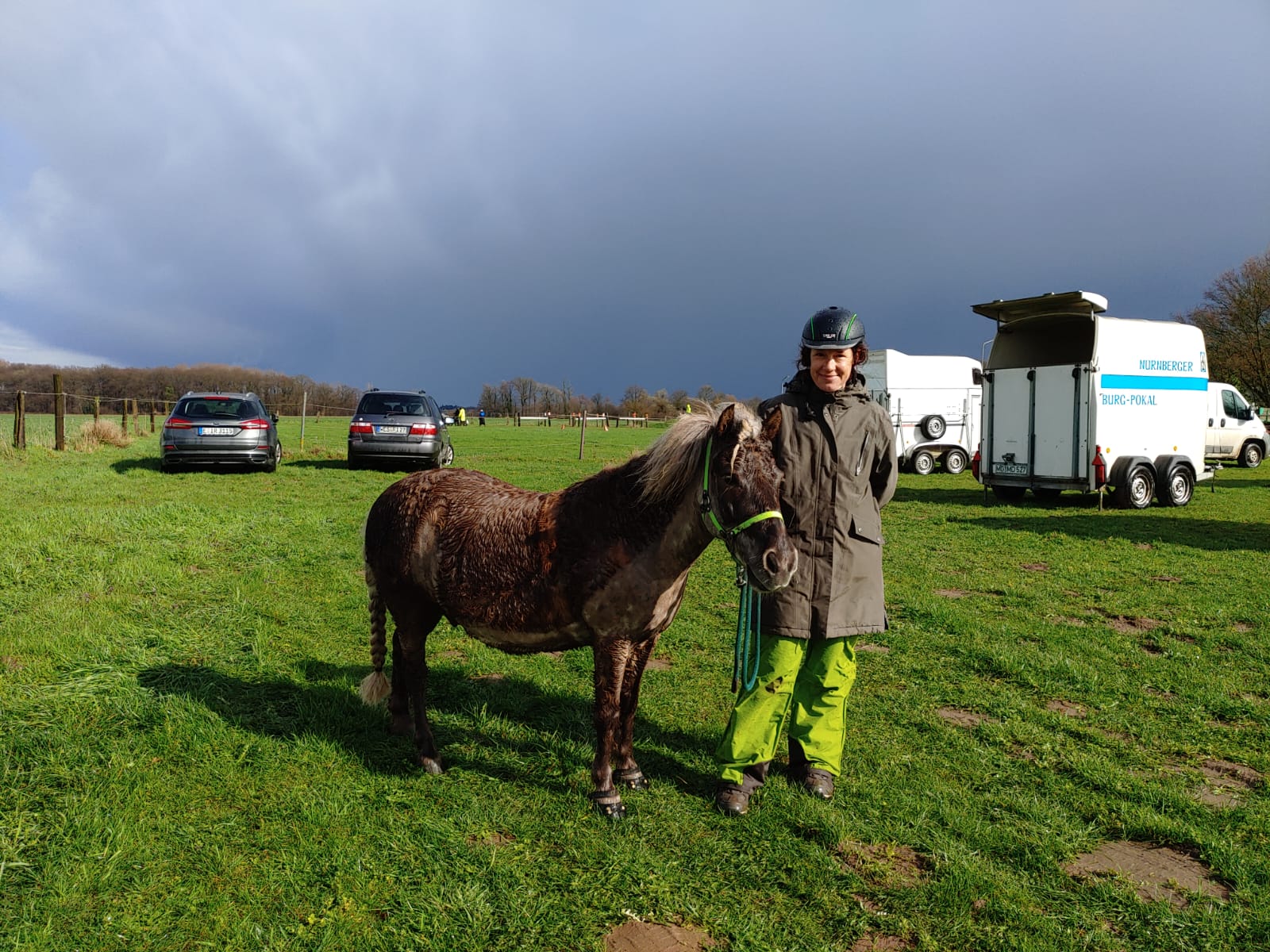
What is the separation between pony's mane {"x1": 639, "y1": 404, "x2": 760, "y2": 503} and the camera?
10.1ft

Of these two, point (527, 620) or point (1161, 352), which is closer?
point (527, 620)

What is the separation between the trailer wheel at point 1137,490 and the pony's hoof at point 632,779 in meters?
13.4

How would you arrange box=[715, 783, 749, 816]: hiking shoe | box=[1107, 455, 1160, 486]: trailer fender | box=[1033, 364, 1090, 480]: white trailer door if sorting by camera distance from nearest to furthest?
box=[715, 783, 749, 816]: hiking shoe, box=[1033, 364, 1090, 480]: white trailer door, box=[1107, 455, 1160, 486]: trailer fender

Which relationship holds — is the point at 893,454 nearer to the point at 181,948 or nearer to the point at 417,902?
the point at 417,902

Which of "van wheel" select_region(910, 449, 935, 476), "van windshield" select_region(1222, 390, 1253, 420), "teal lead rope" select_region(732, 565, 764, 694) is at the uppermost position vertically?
"van windshield" select_region(1222, 390, 1253, 420)

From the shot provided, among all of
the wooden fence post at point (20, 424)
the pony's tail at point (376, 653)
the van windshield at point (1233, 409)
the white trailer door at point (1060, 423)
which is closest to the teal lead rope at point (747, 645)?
the pony's tail at point (376, 653)

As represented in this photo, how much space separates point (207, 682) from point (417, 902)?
8.51 feet

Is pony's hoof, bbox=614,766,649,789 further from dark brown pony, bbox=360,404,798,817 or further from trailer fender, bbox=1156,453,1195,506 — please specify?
A: trailer fender, bbox=1156,453,1195,506

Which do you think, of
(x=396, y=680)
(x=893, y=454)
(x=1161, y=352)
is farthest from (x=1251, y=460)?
(x=396, y=680)

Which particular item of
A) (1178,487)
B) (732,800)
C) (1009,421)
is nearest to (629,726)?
(732,800)

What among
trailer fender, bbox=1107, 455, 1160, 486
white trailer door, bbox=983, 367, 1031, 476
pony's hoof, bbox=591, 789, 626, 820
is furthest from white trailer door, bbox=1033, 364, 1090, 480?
pony's hoof, bbox=591, 789, 626, 820

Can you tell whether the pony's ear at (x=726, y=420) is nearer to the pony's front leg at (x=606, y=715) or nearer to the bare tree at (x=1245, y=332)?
the pony's front leg at (x=606, y=715)

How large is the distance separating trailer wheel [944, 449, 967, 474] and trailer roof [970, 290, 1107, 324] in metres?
8.77

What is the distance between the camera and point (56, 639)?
16.3 ft
